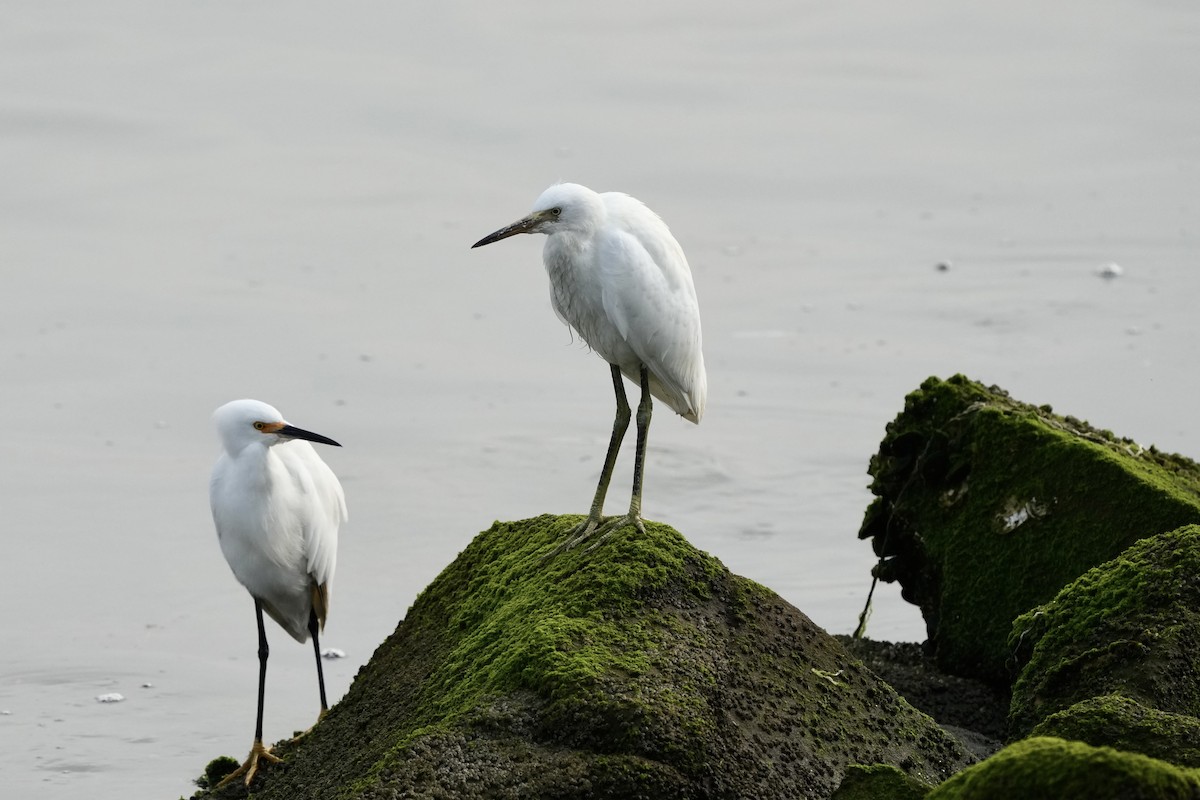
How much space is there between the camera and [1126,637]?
5.18 m

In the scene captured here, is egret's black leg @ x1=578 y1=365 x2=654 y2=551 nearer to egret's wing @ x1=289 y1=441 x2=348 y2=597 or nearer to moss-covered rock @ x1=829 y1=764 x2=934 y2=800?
moss-covered rock @ x1=829 y1=764 x2=934 y2=800

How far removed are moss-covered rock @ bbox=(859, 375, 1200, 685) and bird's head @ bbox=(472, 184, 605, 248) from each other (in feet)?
6.36

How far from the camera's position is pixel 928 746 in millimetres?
5320

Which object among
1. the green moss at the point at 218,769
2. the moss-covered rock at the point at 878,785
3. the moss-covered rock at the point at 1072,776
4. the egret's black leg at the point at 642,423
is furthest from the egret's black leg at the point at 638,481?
the green moss at the point at 218,769

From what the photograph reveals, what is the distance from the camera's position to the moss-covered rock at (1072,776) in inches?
146

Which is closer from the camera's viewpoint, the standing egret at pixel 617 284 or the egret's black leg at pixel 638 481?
the egret's black leg at pixel 638 481

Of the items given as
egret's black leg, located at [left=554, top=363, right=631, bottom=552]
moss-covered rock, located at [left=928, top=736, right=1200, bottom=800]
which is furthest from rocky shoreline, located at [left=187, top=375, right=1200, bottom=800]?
egret's black leg, located at [left=554, top=363, right=631, bottom=552]

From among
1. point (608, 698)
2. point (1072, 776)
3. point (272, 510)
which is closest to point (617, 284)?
point (608, 698)

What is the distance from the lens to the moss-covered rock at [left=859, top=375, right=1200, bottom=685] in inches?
248

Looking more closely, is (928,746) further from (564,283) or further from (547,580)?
(564,283)

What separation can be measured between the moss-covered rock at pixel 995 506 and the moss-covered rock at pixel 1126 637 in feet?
2.42

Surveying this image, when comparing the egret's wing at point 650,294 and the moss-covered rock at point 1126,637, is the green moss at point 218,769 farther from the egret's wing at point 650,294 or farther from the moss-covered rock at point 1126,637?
the moss-covered rock at point 1126,637

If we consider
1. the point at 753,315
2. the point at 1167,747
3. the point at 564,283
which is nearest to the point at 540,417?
the point at 753,315

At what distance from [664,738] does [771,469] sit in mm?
6196
